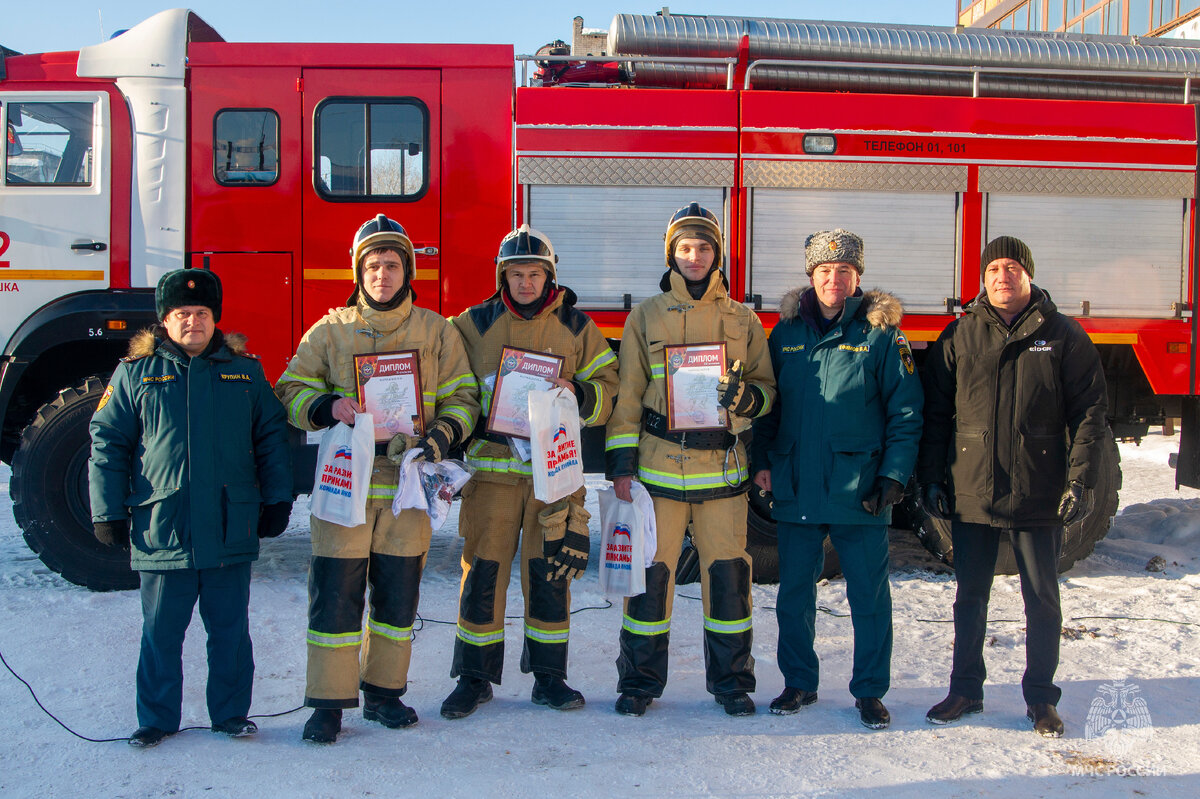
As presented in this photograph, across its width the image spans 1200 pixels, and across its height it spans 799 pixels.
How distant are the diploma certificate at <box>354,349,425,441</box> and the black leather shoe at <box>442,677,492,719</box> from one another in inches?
40.6

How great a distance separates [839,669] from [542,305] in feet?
6.93

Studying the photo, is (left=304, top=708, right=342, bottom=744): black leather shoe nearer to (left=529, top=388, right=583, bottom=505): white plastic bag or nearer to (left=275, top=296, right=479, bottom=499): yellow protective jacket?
(left=275, top=296, right=479, bottom=499): yellow protective jacket

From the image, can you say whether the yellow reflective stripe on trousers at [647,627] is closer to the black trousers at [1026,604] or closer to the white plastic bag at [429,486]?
the white plastic bag at [429,486]

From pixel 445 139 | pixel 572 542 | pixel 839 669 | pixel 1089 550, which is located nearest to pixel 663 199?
pixel 445 139

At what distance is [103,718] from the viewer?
346 centimetres

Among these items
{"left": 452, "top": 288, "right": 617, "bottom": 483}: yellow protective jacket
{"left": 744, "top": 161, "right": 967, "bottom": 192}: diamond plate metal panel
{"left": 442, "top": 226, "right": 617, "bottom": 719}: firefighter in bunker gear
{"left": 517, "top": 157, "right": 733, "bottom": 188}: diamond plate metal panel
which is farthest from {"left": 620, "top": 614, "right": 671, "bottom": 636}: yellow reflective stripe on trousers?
{"left": 744, "top": 161, "right": 967, "bottom": 192}: diamond plate metal panel

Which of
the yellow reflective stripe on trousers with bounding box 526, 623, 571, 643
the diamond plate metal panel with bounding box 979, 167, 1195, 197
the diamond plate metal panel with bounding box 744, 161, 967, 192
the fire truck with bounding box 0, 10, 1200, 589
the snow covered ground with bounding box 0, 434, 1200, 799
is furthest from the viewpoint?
the diamond plate metal panel with bounding box 979, 167, 1195, 197

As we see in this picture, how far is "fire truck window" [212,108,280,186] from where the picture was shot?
16.5 feet

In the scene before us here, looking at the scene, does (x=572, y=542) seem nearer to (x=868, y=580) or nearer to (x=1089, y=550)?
(x=868, y=580)

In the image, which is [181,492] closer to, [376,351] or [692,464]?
[376,351]

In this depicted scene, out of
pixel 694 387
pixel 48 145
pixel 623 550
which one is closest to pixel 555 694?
pixel 623 550

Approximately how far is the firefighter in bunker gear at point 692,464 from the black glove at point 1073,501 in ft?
3.81

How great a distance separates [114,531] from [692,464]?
84.9 inches

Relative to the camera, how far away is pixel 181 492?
3260mm
